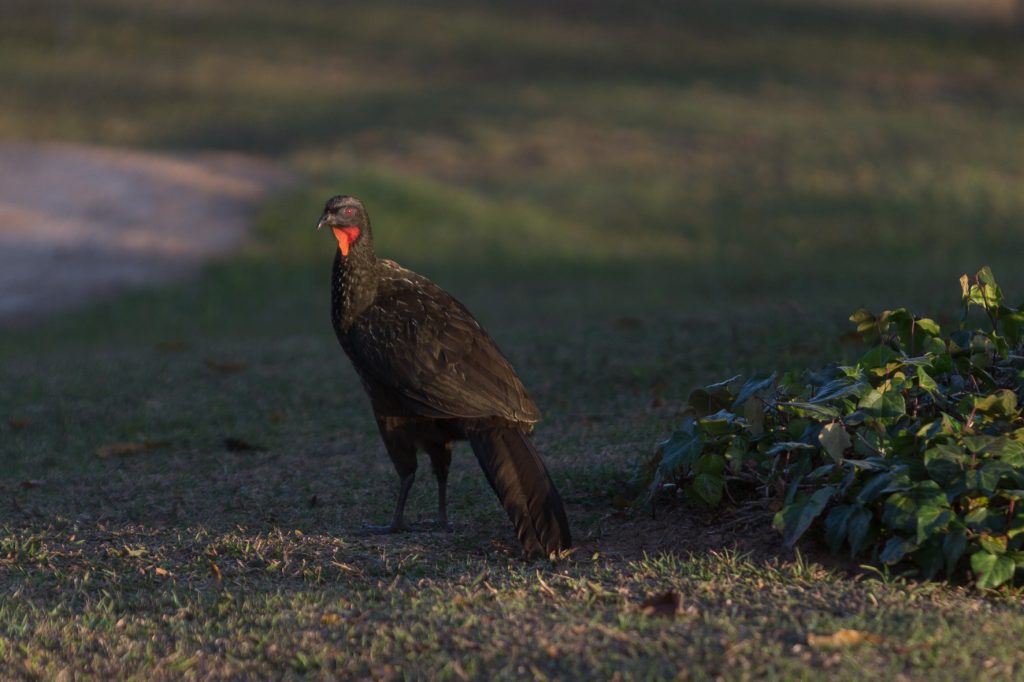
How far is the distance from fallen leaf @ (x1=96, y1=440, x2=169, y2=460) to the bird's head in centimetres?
218

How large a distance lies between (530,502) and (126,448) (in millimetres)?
3201

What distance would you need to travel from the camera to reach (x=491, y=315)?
39.9ft

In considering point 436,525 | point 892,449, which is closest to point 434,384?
point 436,525

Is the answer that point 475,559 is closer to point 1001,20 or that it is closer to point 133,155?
point 133,155

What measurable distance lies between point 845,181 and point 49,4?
22739mm

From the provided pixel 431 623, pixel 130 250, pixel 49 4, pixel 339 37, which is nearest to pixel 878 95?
pixel 339 37

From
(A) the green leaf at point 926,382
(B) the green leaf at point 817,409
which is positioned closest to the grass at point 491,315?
(B) the green leaf at point 817,409

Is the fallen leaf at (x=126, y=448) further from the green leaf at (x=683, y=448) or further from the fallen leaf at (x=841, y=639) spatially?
the fallen leaf at (x=841, y=639)

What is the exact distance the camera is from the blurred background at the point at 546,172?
911 centimetres

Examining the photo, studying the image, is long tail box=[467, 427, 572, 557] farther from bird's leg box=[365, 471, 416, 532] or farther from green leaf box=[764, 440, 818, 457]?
green leaf box=[764, 440, 818, 457]

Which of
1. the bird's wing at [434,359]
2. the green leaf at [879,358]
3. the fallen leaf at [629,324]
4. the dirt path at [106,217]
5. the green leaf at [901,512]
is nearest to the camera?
the green leaf at [901,512]

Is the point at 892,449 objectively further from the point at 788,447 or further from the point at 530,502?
the point at 530,502

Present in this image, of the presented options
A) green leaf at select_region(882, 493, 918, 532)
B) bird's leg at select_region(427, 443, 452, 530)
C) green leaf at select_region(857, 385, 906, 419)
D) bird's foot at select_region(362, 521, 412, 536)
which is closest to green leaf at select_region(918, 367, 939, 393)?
green leaf at select_region(857, 385, 906, 419)

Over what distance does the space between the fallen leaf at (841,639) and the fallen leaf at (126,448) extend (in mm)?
4474
